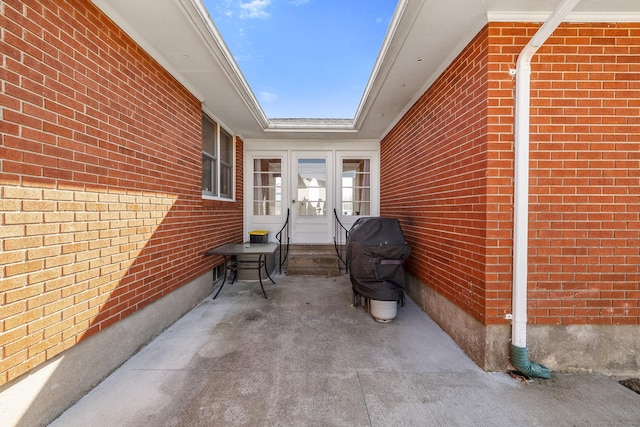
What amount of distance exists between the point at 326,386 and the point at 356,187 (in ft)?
15.1

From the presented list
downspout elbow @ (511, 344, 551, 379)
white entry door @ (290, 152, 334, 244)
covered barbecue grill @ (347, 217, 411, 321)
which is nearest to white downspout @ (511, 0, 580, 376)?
downspout elbow @ (511, 344, 551, 379)

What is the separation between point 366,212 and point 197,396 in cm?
485

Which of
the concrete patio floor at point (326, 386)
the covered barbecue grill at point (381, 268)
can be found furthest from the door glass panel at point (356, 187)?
the concrete patio floor at point (326, 386)

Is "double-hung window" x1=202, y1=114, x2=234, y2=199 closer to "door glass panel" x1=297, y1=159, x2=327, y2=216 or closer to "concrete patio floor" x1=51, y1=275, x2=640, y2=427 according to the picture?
"door glass panel" x1=297, y1=159, x2=327, y2=216

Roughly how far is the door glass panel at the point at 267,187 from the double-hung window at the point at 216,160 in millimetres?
741

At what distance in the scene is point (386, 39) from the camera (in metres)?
2.44

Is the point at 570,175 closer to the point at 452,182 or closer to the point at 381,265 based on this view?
the point at 452,182

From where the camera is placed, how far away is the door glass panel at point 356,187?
5.90 metres

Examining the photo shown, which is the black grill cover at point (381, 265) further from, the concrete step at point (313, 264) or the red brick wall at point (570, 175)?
the concrete step at point (313, 264)

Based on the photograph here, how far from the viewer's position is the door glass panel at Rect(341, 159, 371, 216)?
5.90 meters

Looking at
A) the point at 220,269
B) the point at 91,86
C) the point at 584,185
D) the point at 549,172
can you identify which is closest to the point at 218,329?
the point at 220,269

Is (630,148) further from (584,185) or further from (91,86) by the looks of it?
(91,86)

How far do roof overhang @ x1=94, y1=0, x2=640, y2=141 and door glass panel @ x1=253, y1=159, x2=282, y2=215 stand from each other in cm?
190

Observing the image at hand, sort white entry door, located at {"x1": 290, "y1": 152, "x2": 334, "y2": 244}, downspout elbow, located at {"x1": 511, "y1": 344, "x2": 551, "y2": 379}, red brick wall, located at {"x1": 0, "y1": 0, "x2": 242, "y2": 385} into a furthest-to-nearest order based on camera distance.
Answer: white entry door, located at {"x1": 290, "y1": 152, "x2": 334, "y2": 244} < downspout elbow, located at {"x1": 511, "y1": 344, "x2": 551, "y2": 379} < red brick wall, located at {"x1": 0, "y1": 0, "x2": 242, "y2": 385}
